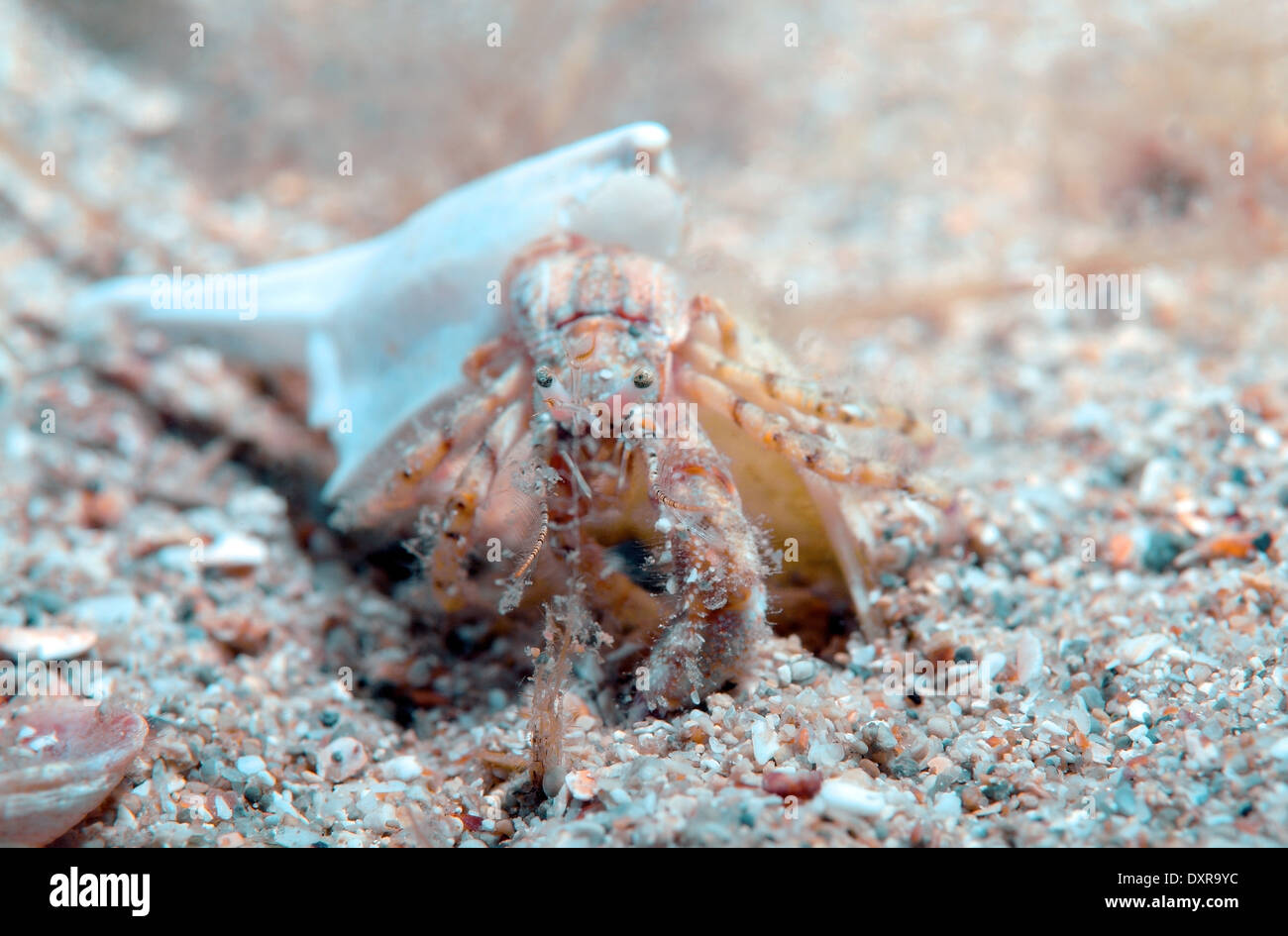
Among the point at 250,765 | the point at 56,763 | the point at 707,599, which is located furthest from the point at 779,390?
the point at 56,763

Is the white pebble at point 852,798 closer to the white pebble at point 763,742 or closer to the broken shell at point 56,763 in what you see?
the white pebble at point 763,742

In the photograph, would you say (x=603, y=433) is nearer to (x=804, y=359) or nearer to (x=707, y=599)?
(x=707, y=599)

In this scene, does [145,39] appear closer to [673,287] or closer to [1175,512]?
[673,287]

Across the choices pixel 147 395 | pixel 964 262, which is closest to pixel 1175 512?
pixel 964 262

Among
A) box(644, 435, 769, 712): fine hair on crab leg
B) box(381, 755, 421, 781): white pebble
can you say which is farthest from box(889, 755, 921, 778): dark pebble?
box(381, 755, 421, 781): white pebble

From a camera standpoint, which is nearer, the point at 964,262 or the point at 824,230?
the point at 964,262

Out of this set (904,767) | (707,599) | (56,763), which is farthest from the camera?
(707,599)
